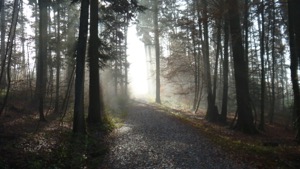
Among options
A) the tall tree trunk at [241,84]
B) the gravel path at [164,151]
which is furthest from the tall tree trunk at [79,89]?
the tall tree trunk at [241,84]

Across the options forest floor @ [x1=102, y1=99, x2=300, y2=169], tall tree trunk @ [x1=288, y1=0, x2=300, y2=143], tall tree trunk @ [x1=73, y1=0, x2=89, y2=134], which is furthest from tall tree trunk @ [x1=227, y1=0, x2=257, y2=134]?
tall tree trunk @ [x1=73, y1=0, x2=89, y2=134]

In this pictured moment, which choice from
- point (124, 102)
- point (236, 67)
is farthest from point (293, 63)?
point (124, 102)

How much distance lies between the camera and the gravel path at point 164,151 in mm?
9844

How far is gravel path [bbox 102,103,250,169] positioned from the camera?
9.84 meters

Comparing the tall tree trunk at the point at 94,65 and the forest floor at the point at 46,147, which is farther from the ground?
the tall tree trunk at the point at 94,65

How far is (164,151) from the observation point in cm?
1143

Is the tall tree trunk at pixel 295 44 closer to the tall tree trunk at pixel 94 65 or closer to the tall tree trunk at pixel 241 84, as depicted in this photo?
the tall tree trunk at pixel 241 84

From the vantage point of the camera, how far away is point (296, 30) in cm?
1231

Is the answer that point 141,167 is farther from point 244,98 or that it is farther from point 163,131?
point 244,98

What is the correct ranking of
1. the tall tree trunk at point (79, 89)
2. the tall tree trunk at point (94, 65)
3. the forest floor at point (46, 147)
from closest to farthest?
the forest floor at point (46, 147)
the tall tree trunk at point (79, 89)
the tall tree trunk at point (94, 65)

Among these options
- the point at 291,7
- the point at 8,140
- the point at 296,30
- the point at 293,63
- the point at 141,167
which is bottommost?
the point at 141,167

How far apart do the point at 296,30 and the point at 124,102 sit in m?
24.5

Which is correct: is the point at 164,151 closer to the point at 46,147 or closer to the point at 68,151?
the point at 68,151

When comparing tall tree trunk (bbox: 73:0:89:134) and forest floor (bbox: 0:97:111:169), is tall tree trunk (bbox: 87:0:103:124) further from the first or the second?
tall tree trunk (bbox: 73:0:89:134)
